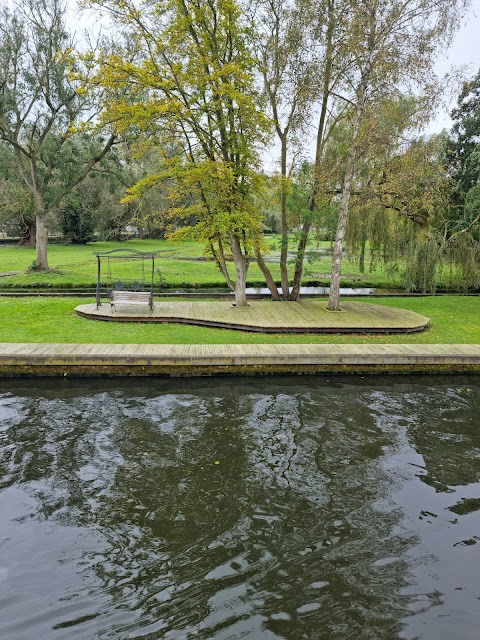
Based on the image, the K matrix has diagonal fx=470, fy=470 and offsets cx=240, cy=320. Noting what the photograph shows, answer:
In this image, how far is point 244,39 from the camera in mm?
15047

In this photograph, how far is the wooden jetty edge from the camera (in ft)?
34.7

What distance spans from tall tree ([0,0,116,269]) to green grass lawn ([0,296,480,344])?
8300 millimetres

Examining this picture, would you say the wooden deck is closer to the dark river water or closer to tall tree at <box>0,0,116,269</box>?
the dark river water

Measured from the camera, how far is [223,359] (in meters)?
11.0

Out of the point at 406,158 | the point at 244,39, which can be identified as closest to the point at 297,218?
the point at 406,158

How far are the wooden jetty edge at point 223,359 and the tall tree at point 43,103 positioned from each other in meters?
12.1

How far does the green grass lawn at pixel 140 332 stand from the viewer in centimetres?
1234

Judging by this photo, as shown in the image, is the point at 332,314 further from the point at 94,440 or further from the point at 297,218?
the point at 94,440

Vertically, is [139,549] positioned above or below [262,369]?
below

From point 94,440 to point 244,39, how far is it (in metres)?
13.4

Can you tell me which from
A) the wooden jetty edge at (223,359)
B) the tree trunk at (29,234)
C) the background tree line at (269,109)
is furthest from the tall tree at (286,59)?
the tree trunk at (29,234)

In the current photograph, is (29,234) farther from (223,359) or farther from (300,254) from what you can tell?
(223,359)

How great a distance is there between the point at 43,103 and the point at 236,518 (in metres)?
22.4

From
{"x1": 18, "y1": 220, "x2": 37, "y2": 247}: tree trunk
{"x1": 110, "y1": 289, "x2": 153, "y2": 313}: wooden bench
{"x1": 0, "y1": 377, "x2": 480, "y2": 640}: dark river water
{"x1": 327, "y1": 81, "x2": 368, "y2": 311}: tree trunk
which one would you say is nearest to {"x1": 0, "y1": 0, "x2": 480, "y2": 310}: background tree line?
{"x1": 327, "y1": 81, "x2": 368, "y2": 311}: tree trunk
